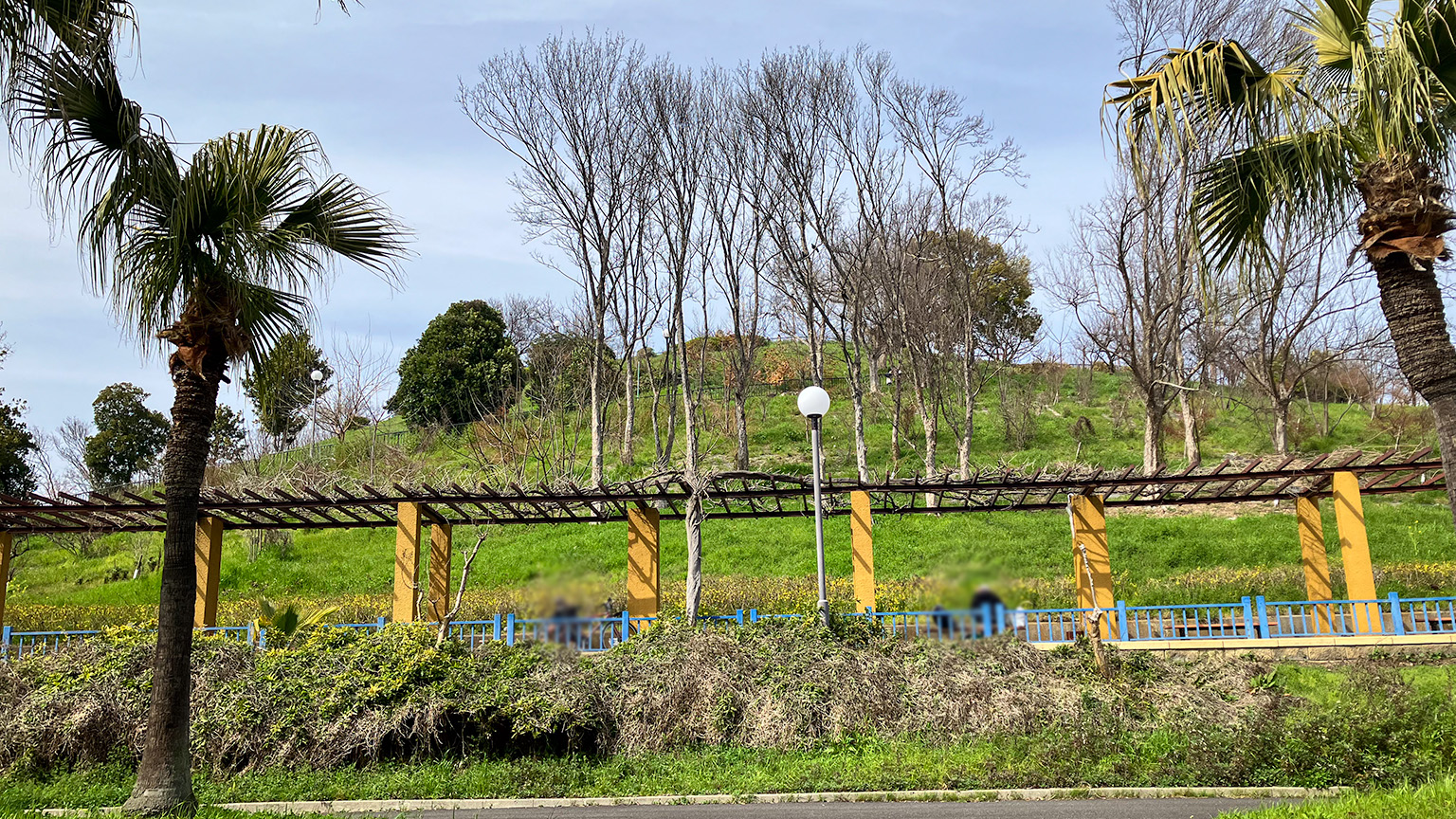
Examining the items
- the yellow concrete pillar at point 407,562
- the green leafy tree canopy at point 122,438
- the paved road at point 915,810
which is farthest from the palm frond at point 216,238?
the green leafy tree canopy at point 122,438

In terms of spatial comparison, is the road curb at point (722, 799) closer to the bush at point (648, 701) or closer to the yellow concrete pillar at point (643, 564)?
the bush at point (648, 701)

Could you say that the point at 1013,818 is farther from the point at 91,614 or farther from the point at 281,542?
the point at 281,542

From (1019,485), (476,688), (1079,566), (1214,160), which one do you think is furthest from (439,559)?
(1214,160)

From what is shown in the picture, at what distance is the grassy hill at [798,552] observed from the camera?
22156 millimetres

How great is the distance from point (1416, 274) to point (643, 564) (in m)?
13.8

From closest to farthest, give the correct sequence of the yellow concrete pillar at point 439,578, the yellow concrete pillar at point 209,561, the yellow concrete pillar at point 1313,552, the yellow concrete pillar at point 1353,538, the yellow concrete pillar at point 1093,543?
the yellow concrete pillar at point 1353,538 → the yellow concrete pillar at point 1093,543 → the yellow concrete pillar at point 209,561 → the yellow concrete pillar at point 1313,552 → the yellow concrete pillar at point 439,578

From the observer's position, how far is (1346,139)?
6.15 m

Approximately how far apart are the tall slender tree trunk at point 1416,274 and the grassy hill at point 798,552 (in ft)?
35.4

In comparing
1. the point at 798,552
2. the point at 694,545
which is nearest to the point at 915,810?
the point at 694,545

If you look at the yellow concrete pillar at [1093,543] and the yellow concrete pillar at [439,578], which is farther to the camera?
the yellow concrete pillar at [439,578]

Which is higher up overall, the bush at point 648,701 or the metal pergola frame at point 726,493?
the metal pergola frame at point 726,493

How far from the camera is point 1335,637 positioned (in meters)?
15.4

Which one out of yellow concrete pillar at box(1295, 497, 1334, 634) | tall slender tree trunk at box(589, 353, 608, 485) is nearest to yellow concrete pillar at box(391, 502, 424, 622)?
tall slender tree trunk at box(589, 353, 608, 485)

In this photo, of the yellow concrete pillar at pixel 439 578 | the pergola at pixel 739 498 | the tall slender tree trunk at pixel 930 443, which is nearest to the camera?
the pergola at pixel 739 498
